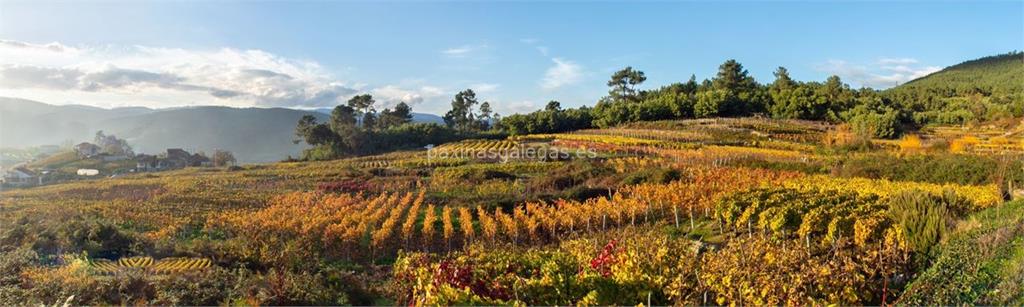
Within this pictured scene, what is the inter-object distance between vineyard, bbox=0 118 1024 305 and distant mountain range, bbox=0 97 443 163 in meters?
80.4

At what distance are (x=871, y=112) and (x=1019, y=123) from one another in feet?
26.5

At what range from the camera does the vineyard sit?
19.6 feet

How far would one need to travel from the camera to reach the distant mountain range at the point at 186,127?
9775cm

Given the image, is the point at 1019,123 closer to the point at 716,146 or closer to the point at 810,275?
the point at 716,146

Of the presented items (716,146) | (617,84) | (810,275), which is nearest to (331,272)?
(810,275)

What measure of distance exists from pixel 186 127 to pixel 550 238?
123278 mm

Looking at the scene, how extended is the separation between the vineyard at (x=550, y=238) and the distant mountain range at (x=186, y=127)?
264 ft

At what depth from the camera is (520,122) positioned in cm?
5038

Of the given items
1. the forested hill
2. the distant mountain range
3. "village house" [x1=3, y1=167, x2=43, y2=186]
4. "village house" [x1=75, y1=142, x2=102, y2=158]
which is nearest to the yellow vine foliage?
"village house" [x1=3, y1=167, x2=43, y2=186]

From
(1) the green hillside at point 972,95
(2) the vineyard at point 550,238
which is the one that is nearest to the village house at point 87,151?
(2) the vineyard at point 550,238

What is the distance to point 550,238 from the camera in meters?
13.3

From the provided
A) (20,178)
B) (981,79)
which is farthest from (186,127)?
(981,79)

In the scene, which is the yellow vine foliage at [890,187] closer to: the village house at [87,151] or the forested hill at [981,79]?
the village house at [87,151]

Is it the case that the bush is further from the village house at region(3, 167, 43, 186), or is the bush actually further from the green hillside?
the green hillside
